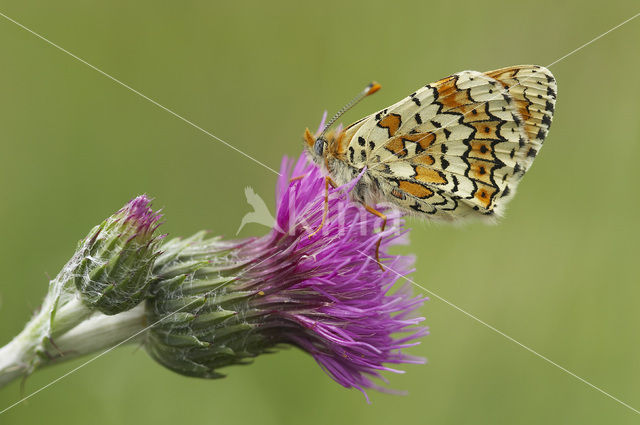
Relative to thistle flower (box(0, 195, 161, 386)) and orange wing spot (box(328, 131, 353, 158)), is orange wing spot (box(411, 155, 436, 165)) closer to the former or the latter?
orange wing spot (box(328, 131, 353, 158))

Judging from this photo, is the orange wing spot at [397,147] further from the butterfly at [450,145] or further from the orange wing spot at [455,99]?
the orange wing spot at [455,99]

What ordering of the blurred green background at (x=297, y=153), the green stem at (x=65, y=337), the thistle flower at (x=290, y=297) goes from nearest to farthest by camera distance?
the green stem at (x=65, y=337) → the thistle flower at (x=290, y=297) → the blurred green background at (x=297, y=153)

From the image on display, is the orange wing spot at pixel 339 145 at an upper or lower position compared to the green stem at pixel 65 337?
upper

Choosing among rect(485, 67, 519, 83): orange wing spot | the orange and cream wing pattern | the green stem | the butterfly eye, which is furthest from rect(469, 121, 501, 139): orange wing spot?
the green stem

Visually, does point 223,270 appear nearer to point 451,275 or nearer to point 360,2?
point 451,275

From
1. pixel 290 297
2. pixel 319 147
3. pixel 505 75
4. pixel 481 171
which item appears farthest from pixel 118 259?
pixel 505 75

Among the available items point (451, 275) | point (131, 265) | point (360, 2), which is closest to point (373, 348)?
point (131, 265)

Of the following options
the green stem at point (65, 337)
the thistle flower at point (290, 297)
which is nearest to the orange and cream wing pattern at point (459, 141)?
the thistle flower at point (290, 297)

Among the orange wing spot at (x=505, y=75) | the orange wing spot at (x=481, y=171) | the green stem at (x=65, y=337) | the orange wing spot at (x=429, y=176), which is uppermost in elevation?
the orange wing spot at (x=505, y=75)
